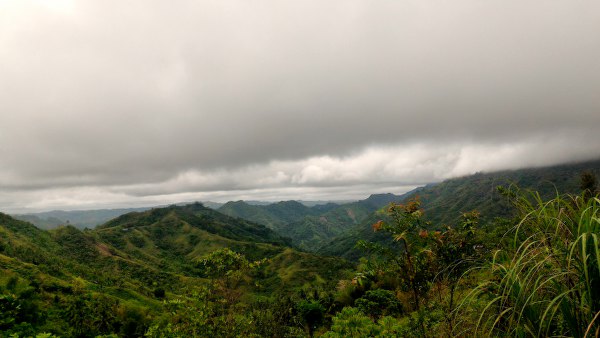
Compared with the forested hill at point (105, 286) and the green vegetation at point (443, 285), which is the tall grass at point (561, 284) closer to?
the green vegetation at point (443, 285)

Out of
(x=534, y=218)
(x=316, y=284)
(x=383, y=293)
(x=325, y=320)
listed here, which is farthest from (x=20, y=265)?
(x=316, y=284)

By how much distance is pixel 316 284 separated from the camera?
6599 inches

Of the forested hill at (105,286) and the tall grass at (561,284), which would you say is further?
the forested hill at (105,286)

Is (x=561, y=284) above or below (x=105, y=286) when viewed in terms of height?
above

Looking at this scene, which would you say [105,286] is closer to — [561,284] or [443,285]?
[443,285]

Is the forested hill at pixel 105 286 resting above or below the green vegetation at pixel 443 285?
below

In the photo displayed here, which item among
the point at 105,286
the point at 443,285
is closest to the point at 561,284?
the point at 443,285

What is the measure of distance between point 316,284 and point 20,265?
421 feet

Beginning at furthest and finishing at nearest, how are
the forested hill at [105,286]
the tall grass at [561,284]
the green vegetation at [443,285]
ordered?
1. the forested hill at [105,286]
2. the green vegetation at [443,285]
3. the tall grass at [561,284]

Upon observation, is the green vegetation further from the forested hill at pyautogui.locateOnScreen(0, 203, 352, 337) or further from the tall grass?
the forested hill at pyautogui.locateOnScreen(0, 203, 352, 337)

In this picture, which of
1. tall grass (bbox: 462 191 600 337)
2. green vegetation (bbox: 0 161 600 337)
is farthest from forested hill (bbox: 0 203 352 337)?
tall grass (bbox: 462 191 600 337)

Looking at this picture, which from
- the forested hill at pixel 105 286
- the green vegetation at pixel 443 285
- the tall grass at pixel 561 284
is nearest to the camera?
the tall grass at pixel 561 284

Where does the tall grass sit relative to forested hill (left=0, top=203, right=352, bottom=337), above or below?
above

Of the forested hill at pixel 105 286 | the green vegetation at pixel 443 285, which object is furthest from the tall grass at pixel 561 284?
the forested hill at pixel 105 286
